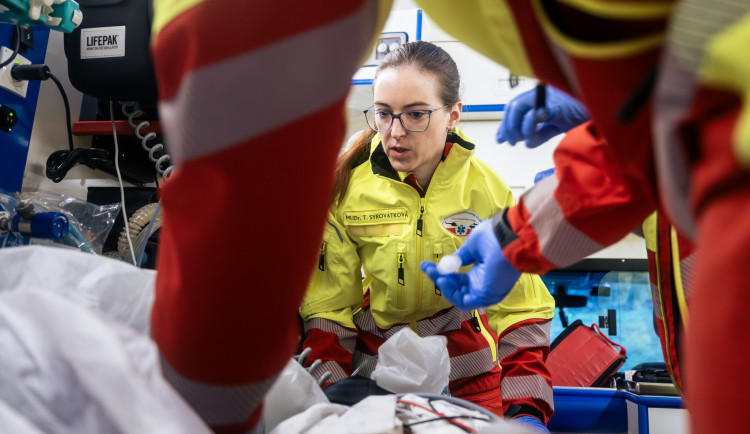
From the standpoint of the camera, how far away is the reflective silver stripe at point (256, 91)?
0.46 metres

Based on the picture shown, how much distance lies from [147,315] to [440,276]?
0.55 metres

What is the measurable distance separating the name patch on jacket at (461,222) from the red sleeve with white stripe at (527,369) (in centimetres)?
30

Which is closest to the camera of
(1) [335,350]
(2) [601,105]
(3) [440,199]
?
(2) [601,105]

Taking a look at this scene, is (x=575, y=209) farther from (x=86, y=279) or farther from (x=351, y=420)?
(x=86, y=279)

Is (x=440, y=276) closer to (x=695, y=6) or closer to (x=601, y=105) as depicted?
(x=601, y=105)

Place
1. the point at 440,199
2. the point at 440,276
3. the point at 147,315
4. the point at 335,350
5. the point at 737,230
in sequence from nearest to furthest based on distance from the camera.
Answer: the point at 737,230 → the point at 147,315 → the point at 440,276 → the point at 335,350 → the point at 440,199

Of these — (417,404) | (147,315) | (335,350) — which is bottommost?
(335,350)

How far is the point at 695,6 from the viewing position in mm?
312

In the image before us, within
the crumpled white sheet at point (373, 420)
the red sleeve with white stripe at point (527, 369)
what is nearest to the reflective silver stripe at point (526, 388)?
the red sleeve with white stripe at point (527, 369)

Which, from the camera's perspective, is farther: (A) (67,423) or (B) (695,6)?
(A) (67,423)

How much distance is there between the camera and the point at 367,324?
1.83 m

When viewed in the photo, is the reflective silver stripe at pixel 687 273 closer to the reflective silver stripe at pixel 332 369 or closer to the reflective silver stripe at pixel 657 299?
the reflective silver stripe at pixel 657 299

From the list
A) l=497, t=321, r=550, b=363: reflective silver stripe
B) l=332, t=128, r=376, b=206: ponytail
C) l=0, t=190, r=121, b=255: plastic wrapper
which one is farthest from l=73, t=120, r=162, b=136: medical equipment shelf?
l=497, t=321, r=550, b=363: reflective silver stripe

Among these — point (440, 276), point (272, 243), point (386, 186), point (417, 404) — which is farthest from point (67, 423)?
point (386, 186)
